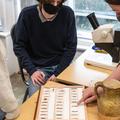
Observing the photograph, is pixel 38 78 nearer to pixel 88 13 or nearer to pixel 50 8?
pixel 50 8

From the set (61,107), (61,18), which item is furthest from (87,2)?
(61,107)

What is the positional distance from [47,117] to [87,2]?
2.06 m

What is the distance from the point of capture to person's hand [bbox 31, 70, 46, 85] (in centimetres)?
189

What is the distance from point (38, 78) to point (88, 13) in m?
1.34

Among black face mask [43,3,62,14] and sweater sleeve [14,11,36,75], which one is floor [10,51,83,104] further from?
black face mask [43,3,62,14]

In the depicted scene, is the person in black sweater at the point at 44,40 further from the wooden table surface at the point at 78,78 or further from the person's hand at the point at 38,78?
the wooden table surface at the point at 78,78

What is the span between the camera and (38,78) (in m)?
1.90

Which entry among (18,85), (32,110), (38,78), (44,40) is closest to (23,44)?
(44,40)

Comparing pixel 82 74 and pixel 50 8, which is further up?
pixel 50 8

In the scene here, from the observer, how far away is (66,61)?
6.68ft

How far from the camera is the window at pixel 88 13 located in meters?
2.92

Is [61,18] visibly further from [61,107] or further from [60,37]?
[61,107]

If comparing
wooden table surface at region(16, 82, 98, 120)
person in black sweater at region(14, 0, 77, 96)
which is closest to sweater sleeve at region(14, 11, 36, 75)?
person in black sweater at region(14, 0, 77, 96)

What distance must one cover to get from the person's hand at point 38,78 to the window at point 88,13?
3.98ft
